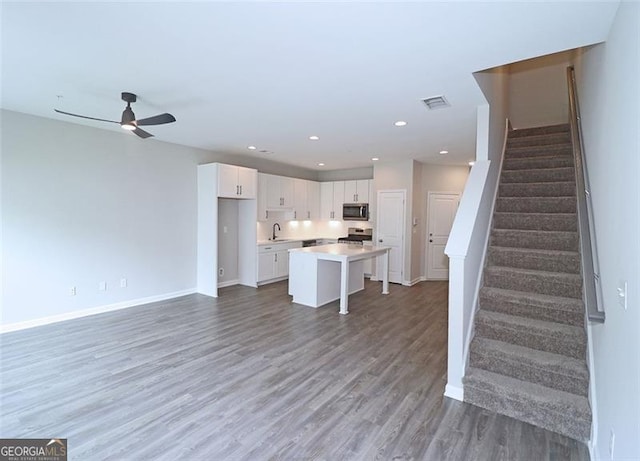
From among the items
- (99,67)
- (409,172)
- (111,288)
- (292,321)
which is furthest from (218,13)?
(409,172)

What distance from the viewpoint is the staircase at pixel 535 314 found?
7.79 feet

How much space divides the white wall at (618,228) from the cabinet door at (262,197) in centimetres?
551

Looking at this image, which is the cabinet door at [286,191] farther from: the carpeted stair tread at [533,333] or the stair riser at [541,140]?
the carpeted stair tread at [533,333]

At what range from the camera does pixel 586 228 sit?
2.21 meters

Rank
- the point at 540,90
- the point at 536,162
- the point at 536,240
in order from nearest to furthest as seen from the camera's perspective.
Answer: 1. the point at 536,240
2. the point at 536,162
3. the point at 540,90

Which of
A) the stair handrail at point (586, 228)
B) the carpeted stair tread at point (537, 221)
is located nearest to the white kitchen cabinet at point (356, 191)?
the carpeted stair tread at point (537, 221)

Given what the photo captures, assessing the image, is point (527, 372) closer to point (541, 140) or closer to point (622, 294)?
point (622, 294)

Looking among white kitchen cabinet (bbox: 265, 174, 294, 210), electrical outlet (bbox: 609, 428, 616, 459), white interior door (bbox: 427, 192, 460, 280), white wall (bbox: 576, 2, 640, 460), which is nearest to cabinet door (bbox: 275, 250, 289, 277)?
white kitchen cabinet (bbox: 265, 174, 294, 210)

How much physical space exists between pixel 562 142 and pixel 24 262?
295 inches

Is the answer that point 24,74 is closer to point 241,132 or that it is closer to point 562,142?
point 241,132

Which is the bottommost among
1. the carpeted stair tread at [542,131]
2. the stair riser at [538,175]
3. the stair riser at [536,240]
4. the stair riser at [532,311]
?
the stair riser at [532,311]

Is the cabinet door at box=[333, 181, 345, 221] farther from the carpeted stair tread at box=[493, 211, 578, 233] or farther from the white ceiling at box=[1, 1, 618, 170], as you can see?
the carpeted stair tread at box=[493, 211, 578, 233]

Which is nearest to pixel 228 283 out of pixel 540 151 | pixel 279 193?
pixel 279 193

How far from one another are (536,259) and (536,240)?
294 millimetres
